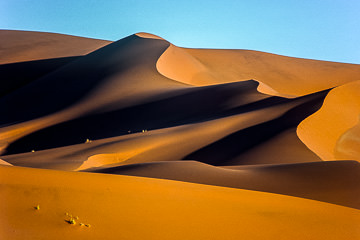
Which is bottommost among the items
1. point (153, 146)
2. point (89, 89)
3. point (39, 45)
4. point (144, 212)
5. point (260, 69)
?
point (144, 212)

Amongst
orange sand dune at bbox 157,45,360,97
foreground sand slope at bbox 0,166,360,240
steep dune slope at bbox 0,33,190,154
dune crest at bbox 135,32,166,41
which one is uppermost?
dune crest at bbox 135,32,166,41

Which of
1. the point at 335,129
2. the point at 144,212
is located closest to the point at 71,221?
the point at 144,212

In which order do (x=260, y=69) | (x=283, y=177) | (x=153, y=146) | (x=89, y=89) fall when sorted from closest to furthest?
(x=283, y=177) → (x=153, y=146) → (x=89, y=89) → (x=260, y=69)

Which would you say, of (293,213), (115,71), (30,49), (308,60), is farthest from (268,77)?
(293,213)

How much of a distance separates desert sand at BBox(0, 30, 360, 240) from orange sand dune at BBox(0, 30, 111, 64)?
1031 millimetres

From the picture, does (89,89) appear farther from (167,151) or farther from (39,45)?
(39,45)

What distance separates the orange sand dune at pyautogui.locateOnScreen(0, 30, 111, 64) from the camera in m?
44.3

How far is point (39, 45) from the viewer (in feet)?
162

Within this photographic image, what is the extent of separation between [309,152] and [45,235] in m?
10.9

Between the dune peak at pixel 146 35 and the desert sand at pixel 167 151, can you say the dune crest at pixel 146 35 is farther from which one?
the desert sand at pixel 167 151

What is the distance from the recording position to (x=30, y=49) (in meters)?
47.3

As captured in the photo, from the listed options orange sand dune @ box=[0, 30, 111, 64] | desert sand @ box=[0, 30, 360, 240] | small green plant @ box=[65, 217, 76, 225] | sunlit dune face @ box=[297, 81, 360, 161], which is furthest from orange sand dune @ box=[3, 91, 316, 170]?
orange sand dune @ box=[0, 30, 111, 64]

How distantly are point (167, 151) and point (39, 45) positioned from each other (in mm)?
38414

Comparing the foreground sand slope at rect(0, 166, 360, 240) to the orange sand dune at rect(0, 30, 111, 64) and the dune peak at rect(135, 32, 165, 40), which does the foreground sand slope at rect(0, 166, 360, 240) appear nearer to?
the dune peak at rect(135, 32, 165, 40)
